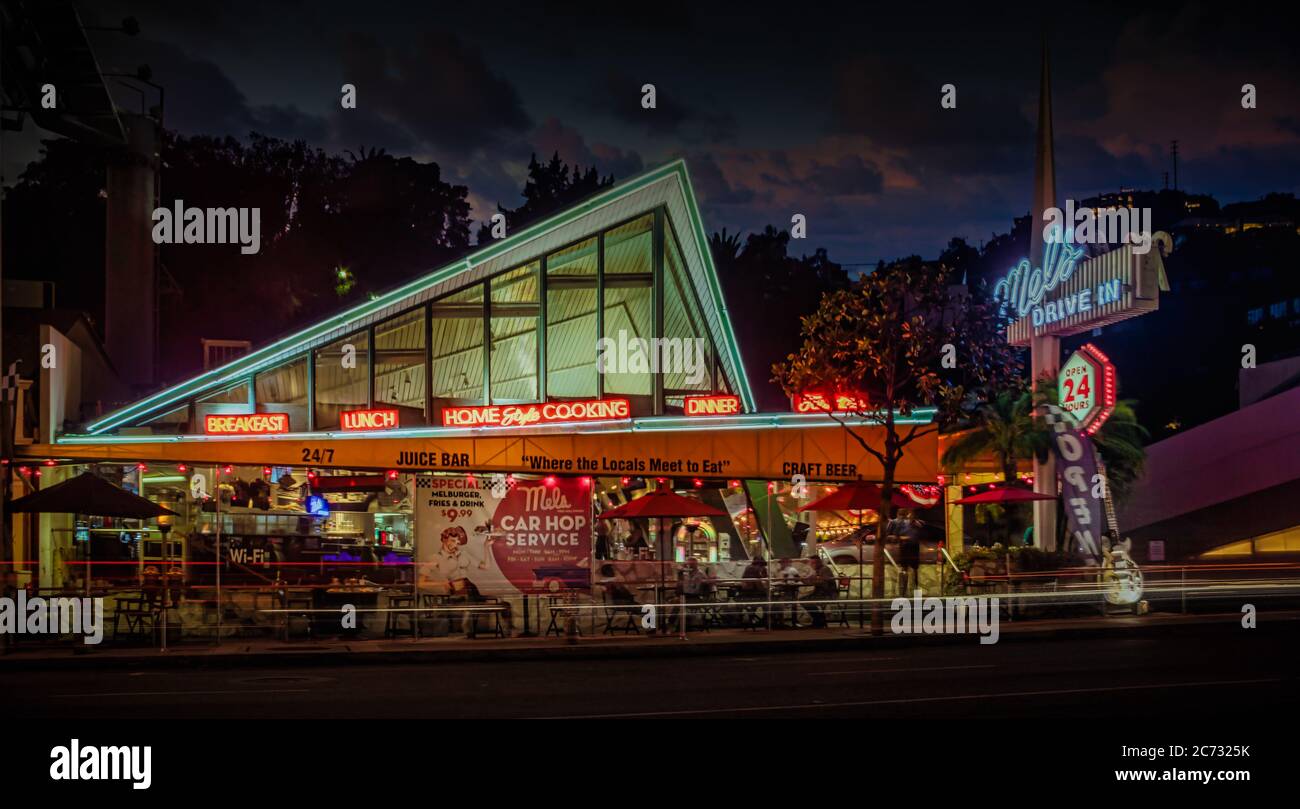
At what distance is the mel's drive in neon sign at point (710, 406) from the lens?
1145 inches

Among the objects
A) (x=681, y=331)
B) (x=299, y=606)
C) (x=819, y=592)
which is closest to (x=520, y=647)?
(x=299, y=606)

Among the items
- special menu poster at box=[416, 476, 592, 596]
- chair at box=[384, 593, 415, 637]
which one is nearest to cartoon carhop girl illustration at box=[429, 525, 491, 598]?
special menu poster at box=[416, 476, 592, 596]

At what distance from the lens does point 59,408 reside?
2831cm

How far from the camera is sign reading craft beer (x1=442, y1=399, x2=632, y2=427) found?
27.8m

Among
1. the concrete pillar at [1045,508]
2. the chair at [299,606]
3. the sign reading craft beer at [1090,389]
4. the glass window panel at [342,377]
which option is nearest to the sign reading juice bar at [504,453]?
A: the glass window panel at [342,377]

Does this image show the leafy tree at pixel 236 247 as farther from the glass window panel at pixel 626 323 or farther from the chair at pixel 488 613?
the chair at pixel 488 613

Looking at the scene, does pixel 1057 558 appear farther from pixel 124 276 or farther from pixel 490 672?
pixel 124 276

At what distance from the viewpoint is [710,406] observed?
2916 centimetres

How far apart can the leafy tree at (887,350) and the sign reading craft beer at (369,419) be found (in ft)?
27.9

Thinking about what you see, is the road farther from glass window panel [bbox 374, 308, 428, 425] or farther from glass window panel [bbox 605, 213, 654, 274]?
glass window panel [bbox 605, 213, 654, 274]

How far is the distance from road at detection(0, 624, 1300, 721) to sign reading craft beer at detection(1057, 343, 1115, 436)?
9.85 metres

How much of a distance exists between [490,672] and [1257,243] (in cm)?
10263

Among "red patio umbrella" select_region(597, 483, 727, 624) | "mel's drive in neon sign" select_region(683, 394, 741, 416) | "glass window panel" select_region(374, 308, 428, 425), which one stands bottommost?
"red patio umbrella" select_region(597, 483, 727, 624)
